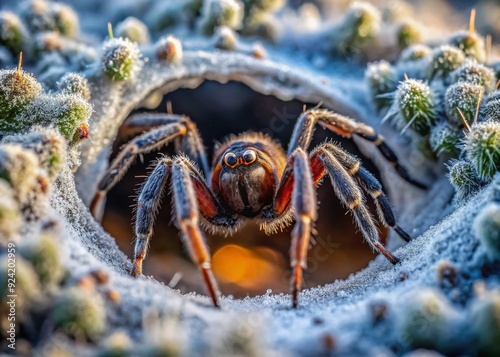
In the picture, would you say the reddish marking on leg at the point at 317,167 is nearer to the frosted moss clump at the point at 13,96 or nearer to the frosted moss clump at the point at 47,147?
the frosted moss clump at the point at 47,147

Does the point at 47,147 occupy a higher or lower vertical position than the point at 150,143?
lower

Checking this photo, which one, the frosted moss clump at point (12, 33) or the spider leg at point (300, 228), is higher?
the frosted moss clump at point (12, 33)

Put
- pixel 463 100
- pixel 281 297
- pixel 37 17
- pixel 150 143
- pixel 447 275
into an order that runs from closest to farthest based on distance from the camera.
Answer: pixel 447 275 → pixel 281 297 → pixel 463 100 → pixel 150 143 → pixel 37 17

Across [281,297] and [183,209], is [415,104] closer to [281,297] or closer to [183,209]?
[281,297]

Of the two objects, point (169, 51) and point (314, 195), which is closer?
point (314, 195)

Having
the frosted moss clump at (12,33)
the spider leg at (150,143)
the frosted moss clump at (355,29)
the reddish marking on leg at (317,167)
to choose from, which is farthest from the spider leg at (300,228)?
the frosted moss clump at (12,33)

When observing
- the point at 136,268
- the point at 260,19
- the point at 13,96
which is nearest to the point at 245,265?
the point at 136,268
